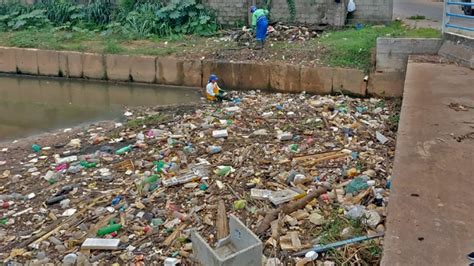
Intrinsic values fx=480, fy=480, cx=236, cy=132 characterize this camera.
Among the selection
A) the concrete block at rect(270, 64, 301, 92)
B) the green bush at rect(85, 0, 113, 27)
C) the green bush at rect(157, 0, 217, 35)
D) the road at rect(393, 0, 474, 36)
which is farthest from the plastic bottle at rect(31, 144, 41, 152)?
the road at rect(393, 0, 474, 36)

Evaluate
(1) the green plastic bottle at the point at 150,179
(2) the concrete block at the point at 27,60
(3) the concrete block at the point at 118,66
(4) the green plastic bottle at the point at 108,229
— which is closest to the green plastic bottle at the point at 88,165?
(1) the green plastic bottle at the point at 150,179

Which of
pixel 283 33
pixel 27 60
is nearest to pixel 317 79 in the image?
pixel 283 33

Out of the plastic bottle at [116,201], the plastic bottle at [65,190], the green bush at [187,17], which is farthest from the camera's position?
the green bush at [187,17]

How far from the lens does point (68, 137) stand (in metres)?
7.33

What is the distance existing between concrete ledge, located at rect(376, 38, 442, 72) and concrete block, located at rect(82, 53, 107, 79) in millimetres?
5946

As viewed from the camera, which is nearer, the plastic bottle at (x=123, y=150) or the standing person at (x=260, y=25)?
the plastic bottle at (x=123, y=150)

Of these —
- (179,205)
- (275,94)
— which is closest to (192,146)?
(179,205)

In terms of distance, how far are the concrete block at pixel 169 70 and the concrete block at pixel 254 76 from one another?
4.38ft

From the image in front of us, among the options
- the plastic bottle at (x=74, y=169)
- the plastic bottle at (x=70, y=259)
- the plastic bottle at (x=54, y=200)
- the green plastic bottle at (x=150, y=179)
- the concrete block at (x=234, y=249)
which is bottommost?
the plastic bottle at (x=70, y=259)

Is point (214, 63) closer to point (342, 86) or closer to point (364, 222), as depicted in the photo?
point (342, 86)

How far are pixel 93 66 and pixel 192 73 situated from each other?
243cm

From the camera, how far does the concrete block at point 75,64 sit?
10930 millimetres

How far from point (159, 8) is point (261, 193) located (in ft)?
29.1

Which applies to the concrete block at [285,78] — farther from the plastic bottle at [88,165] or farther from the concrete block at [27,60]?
the concrete block at [27,60]
